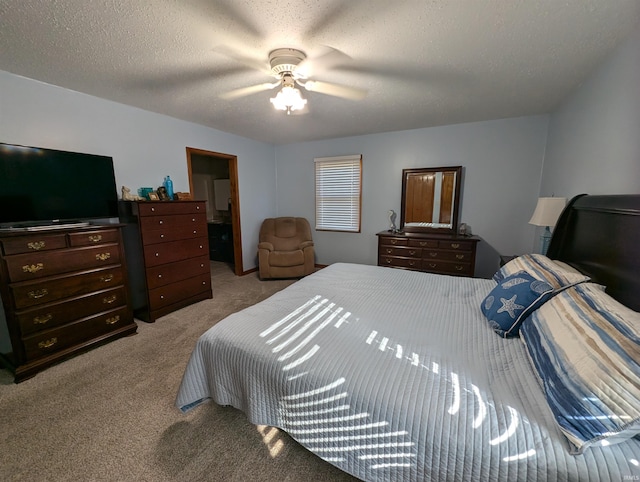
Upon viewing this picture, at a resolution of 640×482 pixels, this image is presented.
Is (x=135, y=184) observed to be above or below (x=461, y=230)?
above

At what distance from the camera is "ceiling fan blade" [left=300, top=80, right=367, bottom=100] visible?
7.41ft

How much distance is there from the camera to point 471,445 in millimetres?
781

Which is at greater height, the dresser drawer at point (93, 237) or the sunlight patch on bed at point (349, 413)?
the dresser drawer at point (93, 237)

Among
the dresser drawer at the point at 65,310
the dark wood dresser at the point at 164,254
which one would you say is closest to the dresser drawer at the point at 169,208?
the dark wood dresser at the point at 164,254

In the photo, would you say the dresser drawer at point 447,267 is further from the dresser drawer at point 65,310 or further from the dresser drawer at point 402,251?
the dresser drawer at point 65,310

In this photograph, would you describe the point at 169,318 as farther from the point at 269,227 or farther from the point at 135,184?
the point at 269,227

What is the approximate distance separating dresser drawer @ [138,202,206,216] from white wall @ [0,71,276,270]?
0.49 metres

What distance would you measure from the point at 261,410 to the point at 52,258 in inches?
83.4

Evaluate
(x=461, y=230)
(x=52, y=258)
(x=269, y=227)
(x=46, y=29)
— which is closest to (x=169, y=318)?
(x=52, y=258)

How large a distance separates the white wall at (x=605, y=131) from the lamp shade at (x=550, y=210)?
164mm

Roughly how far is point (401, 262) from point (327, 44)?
9.03ft

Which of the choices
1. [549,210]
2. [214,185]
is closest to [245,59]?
[549,210]

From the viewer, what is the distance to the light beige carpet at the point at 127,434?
125 cm

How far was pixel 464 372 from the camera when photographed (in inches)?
40.8
